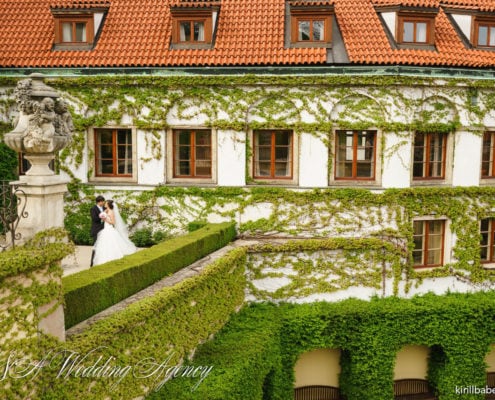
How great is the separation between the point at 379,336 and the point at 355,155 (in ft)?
Result: 18.6

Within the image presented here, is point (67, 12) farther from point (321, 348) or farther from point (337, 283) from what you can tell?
point (321, 348)

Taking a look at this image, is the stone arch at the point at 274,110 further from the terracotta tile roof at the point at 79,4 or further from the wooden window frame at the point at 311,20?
the terracotta tile roof at the point at 79,4

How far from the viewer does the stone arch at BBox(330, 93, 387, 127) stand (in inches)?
654

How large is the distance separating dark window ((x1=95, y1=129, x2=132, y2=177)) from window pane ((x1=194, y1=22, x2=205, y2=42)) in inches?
150

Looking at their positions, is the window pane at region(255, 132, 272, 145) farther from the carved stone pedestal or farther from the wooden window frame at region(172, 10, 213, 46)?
the carved stone pedestal

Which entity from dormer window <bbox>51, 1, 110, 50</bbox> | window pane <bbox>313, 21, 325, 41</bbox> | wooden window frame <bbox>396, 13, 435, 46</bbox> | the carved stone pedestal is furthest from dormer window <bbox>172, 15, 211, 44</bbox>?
the carved stone pedestal

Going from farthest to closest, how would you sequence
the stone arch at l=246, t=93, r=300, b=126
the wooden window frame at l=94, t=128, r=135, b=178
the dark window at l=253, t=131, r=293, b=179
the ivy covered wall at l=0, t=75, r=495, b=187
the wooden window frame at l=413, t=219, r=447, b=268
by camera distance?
the wooden window frame at l=94, t=128, r=135, b=178 < the wooden window frame at l=413, t=219, r=447, b=268 < the dark window at l=253, t=131, r=293, b=179 < the stone arch at l=246, t=93, r=300, b=126 < the ivy covered wall at l=0, t=75, r=495, b=187

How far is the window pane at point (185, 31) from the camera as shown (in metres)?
17.6

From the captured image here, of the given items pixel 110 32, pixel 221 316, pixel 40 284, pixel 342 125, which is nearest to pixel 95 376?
pixel 40 284

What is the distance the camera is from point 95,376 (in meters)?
7.61

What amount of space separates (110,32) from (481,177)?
13474mm

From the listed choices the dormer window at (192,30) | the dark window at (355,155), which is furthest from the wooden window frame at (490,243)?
the dormer window at (192,30)

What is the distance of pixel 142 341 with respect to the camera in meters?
8.87

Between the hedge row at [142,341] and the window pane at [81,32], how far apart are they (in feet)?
32.6
